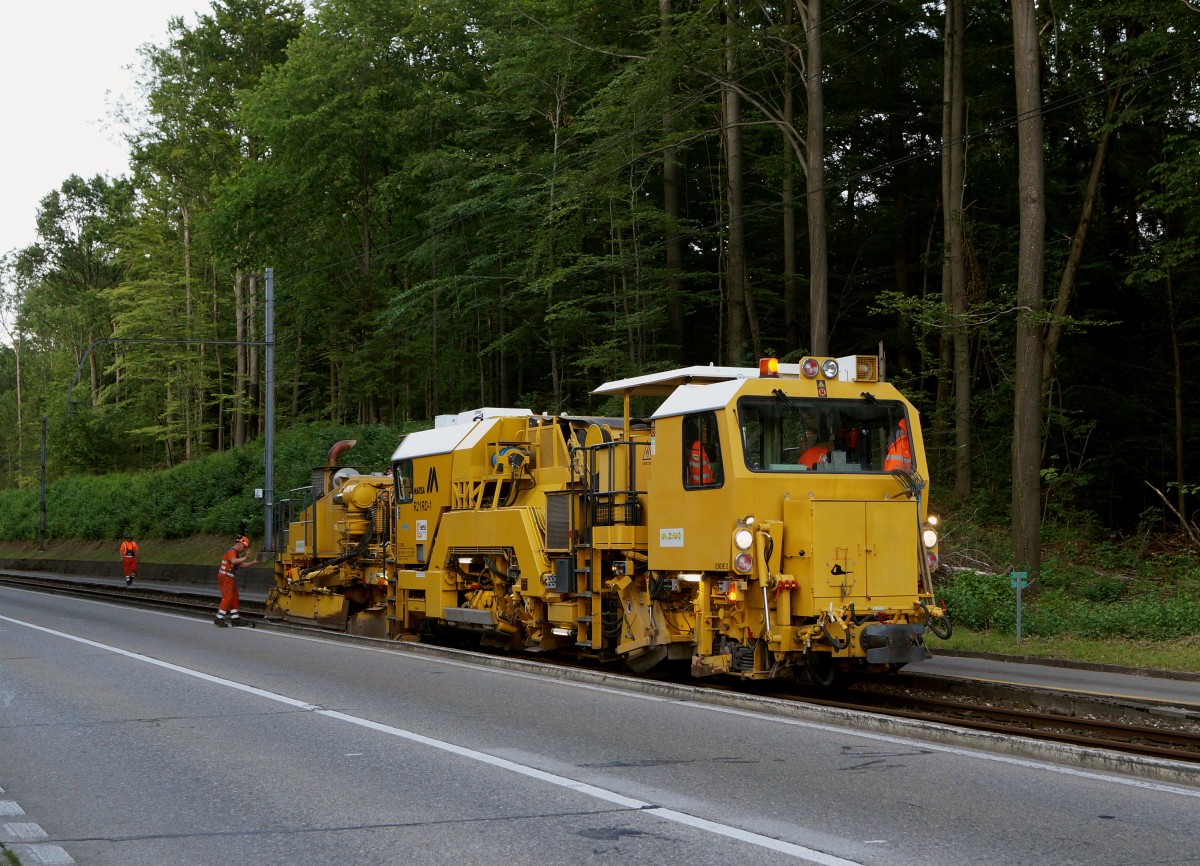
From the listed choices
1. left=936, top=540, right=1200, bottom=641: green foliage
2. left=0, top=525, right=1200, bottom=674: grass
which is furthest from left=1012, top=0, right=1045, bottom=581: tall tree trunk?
left=0, top=525, right=1200, bottom=674: grass

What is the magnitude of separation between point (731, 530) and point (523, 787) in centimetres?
471

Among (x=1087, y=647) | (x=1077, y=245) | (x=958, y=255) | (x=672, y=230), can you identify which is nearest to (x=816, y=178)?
(x=958, y=255)

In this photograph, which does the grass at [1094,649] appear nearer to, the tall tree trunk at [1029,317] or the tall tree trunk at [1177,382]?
the tall tree trunk at [1029,317]

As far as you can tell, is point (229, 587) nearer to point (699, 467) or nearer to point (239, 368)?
point (699, 467)

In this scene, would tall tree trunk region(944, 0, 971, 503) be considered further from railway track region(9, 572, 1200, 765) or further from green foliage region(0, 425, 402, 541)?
green foliage region(0, 425, 402, 541)

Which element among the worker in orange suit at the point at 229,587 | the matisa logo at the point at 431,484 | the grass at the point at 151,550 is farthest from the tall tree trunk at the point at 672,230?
the grass at the point at 151,550

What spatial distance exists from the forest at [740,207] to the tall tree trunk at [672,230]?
0.48ft

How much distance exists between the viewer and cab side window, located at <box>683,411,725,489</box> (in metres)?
12.3

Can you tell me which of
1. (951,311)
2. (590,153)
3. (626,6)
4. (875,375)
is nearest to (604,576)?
(875,375)

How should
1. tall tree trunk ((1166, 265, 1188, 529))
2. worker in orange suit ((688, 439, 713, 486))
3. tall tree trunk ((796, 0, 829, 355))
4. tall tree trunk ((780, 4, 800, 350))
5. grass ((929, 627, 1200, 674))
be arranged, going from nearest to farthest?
worker in orange suit ((688, 439, 713, 486)) < grass ((929, 627, 1200, 674)) < tall tree trunk ((796, 0, 829, 355)) < tall tree trunk ((1166, 265, 1188, 529)) < tall tree trunk ((780, 4, 800, 350))

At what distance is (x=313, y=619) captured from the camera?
2381 centimetres

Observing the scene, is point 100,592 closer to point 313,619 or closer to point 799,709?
point 313,619

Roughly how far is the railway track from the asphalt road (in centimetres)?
150

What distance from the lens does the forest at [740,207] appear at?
1041 inches
